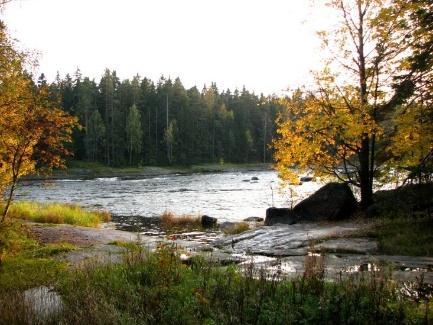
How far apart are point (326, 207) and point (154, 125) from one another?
293ft

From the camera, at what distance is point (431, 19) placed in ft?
42.0

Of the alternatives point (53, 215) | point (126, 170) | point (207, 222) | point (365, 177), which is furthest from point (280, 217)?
point (126, 170)

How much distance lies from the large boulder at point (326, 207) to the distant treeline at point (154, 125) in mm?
75257

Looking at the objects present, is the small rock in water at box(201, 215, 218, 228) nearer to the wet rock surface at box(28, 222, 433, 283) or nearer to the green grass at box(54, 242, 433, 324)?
the wet rock surface at box(28, 222, 433, 283)

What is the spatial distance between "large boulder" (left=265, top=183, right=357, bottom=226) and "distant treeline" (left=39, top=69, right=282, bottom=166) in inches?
2963

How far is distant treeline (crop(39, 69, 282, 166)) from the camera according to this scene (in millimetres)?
94938

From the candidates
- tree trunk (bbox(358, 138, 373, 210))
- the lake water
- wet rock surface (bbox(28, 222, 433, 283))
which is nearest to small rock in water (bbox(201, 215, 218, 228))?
the lake water

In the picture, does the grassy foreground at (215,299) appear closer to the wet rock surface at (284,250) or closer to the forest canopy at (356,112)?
the wet rock surface at (284,250)

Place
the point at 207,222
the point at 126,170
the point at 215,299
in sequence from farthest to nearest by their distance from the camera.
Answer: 1. the point at 126,170
2. the point at 207,222
3. the point at 215,299

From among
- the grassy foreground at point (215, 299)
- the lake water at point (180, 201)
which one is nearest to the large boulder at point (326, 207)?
the lake water at point (180, 201)

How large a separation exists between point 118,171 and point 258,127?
167ft

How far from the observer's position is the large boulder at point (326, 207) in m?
19.6

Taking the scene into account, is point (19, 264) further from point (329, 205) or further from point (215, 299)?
point (329, 205)

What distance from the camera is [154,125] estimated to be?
106312 mm
